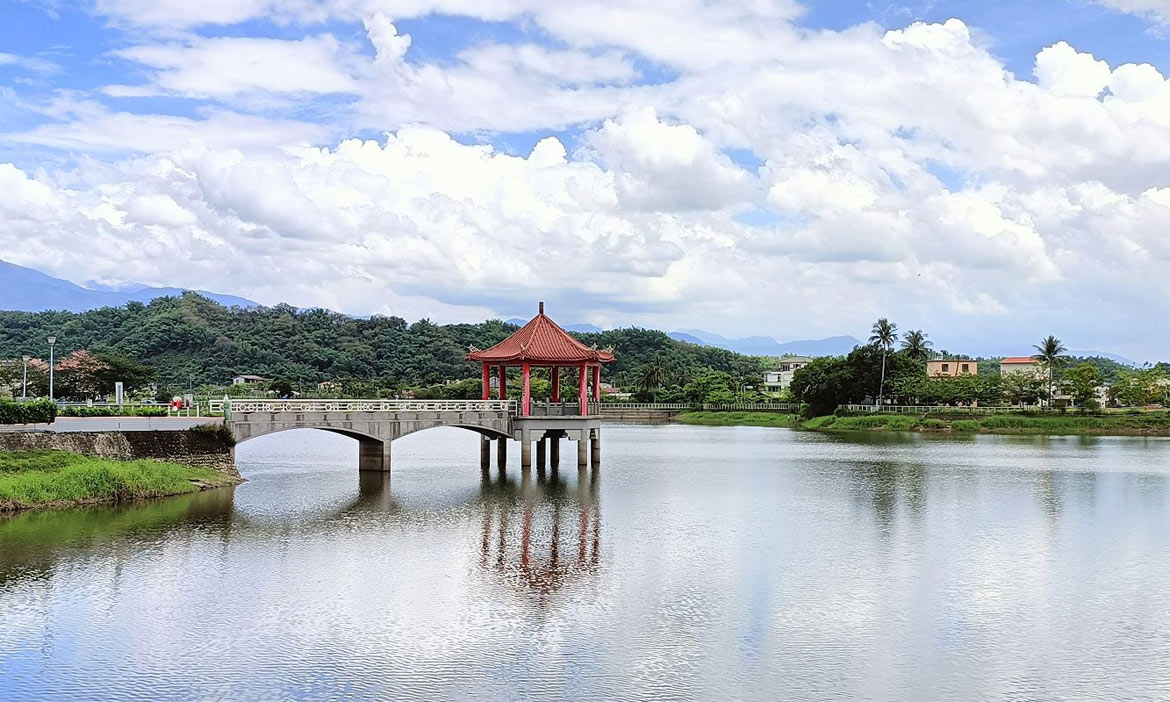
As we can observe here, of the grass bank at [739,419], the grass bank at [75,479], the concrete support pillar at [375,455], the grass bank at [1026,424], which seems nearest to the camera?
the grass bank at [75,479]

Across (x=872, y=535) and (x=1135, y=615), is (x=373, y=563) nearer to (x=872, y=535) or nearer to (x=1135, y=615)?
(x=872, y=535)

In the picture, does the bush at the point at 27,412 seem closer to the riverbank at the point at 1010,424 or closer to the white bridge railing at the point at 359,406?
the white bridge railing at the point at 359,406

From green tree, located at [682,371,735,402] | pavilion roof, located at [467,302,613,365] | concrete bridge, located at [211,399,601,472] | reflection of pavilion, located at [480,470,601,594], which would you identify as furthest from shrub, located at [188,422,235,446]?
green tree, located at [682,371,735,402]

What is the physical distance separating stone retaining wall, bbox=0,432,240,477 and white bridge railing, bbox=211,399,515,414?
4.65 feet

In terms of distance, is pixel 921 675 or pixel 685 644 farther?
pixel 685 644

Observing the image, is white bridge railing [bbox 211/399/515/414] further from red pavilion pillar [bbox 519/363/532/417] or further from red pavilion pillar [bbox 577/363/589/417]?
red pavilion pillar [bbox 577/363/589/417]

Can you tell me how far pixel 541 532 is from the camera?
94.2 feet

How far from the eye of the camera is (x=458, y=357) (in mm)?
119562

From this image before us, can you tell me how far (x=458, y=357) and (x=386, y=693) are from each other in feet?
346

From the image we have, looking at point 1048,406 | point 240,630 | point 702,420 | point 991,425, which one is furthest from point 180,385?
point 240,630

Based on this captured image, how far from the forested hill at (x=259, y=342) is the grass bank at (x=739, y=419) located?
43.5 feet

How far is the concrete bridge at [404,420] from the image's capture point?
37.2m

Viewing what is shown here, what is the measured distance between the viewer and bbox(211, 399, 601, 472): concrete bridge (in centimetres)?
3719

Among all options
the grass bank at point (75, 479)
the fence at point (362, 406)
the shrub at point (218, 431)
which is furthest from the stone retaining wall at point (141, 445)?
the fence at point (362, 406)
